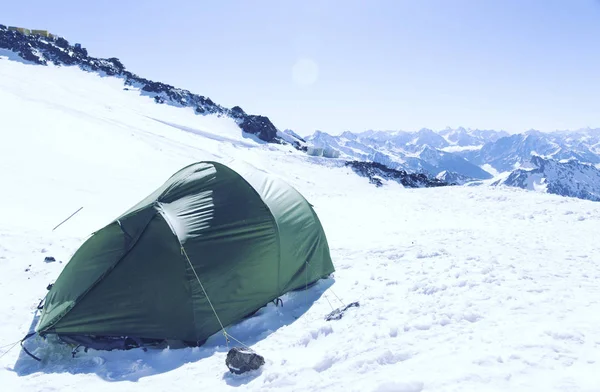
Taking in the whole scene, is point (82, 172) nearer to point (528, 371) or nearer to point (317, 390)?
point (317, 390)

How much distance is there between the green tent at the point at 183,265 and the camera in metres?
7.01

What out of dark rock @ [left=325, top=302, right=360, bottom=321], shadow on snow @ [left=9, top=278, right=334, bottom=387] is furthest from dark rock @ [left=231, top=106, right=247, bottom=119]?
dark rock @ [left=325, top=302, right=360, bottom=321]

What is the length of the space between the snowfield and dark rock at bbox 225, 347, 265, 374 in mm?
161

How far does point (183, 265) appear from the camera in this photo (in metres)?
7.27

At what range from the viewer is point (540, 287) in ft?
24.7

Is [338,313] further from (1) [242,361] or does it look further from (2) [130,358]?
(2) [130,358]

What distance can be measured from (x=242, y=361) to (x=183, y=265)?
7.64ft

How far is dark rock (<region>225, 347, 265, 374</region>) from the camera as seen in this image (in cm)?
599

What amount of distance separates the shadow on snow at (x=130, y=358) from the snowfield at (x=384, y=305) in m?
0.03

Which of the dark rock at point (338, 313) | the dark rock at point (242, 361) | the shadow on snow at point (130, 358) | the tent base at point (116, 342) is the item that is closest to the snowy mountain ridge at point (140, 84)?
the dark rock at point (338, 313)

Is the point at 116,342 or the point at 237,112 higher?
the point at 237,112

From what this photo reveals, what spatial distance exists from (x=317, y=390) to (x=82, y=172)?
822 inches

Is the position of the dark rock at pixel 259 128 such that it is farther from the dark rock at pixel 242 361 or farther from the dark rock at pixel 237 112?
the dark rock at pixel 242 361

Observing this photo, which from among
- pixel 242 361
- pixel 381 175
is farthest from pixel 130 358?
pixel 381 175
